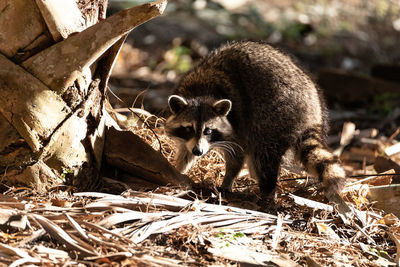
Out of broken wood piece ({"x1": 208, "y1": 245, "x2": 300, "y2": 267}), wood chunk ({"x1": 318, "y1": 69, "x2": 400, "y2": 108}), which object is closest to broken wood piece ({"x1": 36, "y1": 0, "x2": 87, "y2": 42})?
broken wood piece ({"x1": 208, "y1": 245, "x2": 300, "y2": 267})

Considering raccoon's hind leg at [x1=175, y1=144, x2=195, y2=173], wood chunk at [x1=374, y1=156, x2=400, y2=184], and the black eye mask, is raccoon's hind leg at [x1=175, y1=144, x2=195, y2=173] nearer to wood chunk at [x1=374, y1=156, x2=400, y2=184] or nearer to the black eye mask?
the black eye mask

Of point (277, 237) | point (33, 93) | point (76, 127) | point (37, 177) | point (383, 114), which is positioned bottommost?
point (383, 114)

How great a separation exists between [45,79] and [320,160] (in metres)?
2.44

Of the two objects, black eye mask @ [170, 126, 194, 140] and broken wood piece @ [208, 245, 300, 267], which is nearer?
broken wood piece @ [208, 245, 300, 267]

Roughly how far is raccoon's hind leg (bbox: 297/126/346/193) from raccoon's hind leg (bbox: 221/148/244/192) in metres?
0.57

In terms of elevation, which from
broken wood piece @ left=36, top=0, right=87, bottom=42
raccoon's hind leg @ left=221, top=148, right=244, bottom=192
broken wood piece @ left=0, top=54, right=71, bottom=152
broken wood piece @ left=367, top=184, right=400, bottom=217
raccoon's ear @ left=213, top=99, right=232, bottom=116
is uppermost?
broken wood piece @ left=36, top=0, right=87, bottom=42

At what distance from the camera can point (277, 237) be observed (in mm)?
3512

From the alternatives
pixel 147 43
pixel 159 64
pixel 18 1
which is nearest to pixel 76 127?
pixel 18 1

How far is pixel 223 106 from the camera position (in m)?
5.18

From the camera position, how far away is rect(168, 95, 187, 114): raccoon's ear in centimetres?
519

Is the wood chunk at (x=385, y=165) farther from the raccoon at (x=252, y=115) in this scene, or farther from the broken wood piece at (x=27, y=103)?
the broken wood piece at (x=27, y=103)

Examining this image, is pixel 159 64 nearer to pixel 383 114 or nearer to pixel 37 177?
pixel 383 114

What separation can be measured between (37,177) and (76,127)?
0.43 m

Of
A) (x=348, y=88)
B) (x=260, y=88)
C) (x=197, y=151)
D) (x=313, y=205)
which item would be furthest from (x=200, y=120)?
(x=348, y=88)
